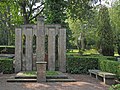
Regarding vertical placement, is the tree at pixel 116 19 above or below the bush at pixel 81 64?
above

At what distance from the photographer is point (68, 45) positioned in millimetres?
20922

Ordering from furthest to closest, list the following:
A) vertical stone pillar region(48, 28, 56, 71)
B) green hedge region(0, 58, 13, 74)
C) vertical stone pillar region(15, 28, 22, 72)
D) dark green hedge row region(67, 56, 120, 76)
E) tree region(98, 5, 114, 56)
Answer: tree region(98, 5, 114, 56), dark green hedge row region(67, 56, 120, 76), vertical stone pillar region(48, 28, 56, 71), vertical stone pillar region(15, 28, 22, 72), green hedge region(0, 58, 13, 74)

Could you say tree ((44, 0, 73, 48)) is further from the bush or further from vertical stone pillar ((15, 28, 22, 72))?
the bush

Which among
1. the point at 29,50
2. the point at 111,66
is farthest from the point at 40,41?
the point at 111,66

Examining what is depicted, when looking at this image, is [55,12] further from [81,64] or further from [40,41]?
[81,64]

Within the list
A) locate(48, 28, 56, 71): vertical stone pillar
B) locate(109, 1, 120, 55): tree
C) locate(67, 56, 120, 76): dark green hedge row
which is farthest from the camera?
locate(109, 1, 120, 55): tree

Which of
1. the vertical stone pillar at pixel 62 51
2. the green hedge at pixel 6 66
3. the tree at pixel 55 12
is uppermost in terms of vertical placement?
the tree at pixel 55 12

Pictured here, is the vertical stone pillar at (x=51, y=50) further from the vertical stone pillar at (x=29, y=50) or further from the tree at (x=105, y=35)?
the tree at (x=105, y=35)

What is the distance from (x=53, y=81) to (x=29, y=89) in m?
2.59

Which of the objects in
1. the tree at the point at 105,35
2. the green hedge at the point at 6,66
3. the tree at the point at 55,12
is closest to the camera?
the green hedge at the point at 6,66

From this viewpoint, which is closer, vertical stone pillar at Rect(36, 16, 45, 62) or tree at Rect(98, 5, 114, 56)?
vertical stone pillar at Rect(36, 16, 45, 62)

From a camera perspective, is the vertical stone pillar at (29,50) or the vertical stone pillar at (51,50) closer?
the vertical stone pillar at (29,50)

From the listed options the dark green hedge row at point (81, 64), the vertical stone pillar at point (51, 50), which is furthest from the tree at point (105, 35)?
the vertical stone pillar at point (51, 50)

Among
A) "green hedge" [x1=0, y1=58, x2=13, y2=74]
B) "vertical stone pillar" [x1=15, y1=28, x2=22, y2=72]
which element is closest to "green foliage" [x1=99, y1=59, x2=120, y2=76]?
"vertical stone pillar" [x1=15, y1=28, x2=22, y2=72]
